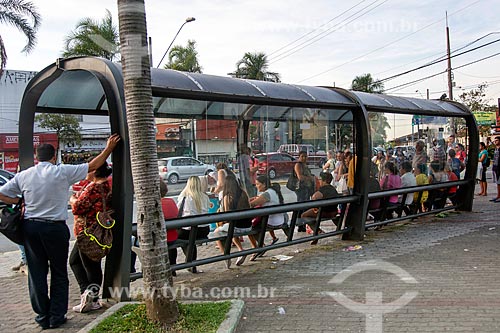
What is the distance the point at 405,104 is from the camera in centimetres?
948

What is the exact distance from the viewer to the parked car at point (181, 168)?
5.90m

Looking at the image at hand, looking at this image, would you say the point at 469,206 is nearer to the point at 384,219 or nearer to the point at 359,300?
the point at 384,219

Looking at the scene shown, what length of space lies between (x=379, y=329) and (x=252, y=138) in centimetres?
363

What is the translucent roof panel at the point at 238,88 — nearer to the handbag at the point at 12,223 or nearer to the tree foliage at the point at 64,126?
the handbag at the point at 12,223

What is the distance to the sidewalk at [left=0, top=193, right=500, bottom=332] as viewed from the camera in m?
4.62

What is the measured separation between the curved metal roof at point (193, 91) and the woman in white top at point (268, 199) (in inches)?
47.1

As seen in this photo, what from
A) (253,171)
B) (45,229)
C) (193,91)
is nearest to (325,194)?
(253,171)

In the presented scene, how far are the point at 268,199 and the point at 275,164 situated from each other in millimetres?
632

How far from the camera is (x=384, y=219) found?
360 inches

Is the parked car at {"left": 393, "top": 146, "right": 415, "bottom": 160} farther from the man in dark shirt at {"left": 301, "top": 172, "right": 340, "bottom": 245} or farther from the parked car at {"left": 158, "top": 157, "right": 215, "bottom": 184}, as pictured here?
the parked car at {"left": 158, "top": 157, "right": 215, "bottom": 184}

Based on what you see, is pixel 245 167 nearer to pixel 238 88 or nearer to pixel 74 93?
pixel 238 88

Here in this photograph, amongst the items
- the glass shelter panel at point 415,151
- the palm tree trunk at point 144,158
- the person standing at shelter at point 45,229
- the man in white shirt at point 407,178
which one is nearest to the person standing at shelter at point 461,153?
the glass shelter panel at point 415,151

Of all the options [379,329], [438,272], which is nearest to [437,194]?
[438,272]

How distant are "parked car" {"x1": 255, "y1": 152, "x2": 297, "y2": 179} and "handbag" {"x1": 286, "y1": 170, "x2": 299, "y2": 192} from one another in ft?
0.27
